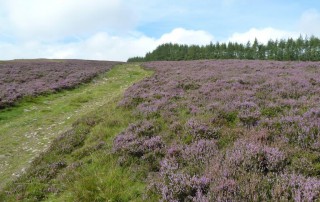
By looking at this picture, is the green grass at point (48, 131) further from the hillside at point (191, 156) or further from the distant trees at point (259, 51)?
the distant trees at point (259, 51)

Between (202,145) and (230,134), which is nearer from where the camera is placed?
(202,145)

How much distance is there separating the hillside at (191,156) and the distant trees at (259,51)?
8023 cm

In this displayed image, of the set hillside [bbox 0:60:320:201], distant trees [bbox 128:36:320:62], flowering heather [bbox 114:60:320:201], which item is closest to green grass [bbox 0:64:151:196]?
hillside [bbox 0:60:320:201]

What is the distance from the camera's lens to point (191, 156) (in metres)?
6.31

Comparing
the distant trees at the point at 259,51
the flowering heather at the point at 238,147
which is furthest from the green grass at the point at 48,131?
the distant trees at the point at 259,51

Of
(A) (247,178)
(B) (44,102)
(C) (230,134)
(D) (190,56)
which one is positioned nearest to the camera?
(A) (247,178)

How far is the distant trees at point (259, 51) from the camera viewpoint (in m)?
80.7

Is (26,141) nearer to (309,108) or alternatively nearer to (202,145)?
(202,145)

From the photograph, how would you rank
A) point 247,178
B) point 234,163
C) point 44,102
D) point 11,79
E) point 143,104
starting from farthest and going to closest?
point 11,79
point 44,102
point 143,104
point 234,163
point 247,178

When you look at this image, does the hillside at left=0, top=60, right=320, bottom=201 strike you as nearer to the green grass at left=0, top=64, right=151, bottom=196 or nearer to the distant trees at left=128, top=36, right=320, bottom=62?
the green grass at left=0, top=64, right=151, bottom=196

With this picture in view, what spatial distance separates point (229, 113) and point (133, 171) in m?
4.27

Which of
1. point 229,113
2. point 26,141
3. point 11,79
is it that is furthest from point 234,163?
point 11,79

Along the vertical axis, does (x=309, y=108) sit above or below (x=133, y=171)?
above

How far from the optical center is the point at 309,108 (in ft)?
28.6
